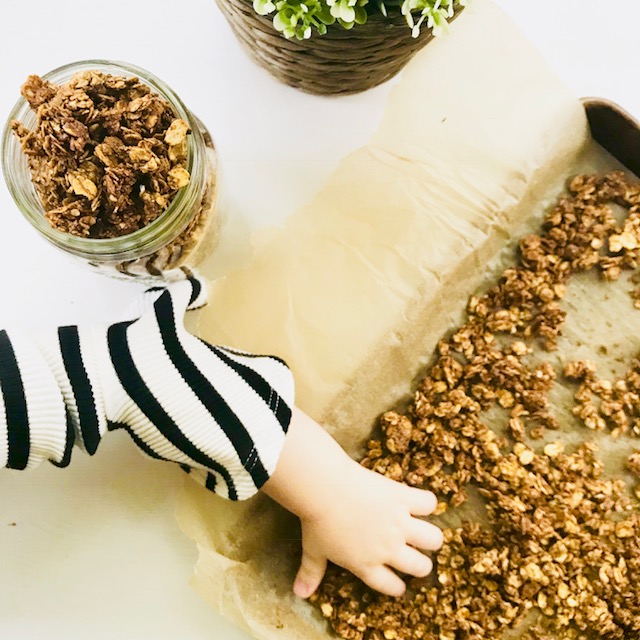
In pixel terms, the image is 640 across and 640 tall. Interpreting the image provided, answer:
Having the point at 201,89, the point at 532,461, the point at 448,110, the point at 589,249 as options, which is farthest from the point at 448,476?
the point at 201,89

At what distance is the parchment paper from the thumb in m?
0.03

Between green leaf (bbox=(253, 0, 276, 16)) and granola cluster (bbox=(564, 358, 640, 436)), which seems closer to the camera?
green leaf (bbox=(253, 0, 276, 16))

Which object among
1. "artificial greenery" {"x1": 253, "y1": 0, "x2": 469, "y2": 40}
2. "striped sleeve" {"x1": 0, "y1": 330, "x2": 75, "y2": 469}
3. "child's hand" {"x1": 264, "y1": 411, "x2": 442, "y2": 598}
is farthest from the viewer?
"child's hand" {"x1": 264, "y1": 411, "x2": 442, "y2": 598}

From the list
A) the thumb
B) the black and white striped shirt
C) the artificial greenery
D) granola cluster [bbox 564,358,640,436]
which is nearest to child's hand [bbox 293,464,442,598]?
the thumb

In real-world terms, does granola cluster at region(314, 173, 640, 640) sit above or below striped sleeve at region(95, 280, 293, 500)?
below

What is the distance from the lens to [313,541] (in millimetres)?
780

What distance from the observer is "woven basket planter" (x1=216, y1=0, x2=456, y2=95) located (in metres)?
0.60

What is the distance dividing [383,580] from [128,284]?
Result: 17.8 inches

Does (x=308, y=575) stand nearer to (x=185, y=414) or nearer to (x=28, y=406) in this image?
(x=185, y=414)

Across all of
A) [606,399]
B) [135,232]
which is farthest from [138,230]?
[606,399]

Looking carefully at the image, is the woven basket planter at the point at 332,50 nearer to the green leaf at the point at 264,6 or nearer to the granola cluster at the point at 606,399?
the green leaf at the point at 264,6

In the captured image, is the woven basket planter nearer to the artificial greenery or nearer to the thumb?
the artificial greenery

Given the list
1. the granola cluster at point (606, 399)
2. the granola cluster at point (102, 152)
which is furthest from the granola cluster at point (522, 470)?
the granola cluster at point (102, 152)

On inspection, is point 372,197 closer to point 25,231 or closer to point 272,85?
point 272,85
